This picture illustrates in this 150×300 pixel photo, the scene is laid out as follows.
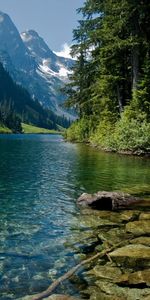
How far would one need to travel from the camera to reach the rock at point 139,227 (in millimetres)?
13656

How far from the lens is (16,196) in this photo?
20062mm

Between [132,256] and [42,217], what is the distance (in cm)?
600

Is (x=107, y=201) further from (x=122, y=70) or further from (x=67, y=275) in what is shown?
(x=122, y=70)

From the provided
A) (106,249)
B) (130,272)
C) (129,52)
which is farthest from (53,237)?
(129,52)

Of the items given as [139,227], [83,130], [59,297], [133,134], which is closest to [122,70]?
[133,134]

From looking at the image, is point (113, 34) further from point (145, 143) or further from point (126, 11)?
point (145, 143)

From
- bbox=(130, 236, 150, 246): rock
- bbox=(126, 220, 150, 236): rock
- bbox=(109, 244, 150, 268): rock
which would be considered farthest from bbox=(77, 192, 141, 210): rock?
bbox=(109, 244, 150, 268): rock

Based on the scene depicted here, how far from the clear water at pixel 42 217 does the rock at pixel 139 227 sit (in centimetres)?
196

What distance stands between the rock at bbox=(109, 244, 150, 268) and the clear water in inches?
49.4

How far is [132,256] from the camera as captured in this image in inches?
428

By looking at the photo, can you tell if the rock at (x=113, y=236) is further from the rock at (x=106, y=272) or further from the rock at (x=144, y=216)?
the rock at (x=106, y=272)

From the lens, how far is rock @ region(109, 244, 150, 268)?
34.8ft

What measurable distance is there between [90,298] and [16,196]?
12.0 m

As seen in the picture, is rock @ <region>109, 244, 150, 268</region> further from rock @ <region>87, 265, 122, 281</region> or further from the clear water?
the clear water
